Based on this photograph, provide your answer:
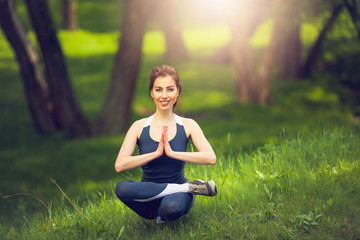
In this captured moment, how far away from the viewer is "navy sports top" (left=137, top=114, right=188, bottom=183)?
3.50m

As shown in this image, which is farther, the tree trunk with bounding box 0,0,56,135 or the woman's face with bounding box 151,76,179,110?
the tree trunk with bounding box 0,0,56,135

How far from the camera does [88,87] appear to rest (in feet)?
55.7

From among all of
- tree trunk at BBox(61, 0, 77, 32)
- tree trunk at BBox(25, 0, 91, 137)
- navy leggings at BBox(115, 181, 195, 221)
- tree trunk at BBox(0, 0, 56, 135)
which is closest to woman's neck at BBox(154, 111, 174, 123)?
navy leggings at BBox(115, 181, 195, 221)

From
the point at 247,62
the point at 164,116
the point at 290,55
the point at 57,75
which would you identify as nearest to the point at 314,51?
the point at 290,55

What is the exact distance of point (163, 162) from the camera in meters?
3.50

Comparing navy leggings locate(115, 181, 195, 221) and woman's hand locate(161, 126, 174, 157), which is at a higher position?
woman's hand locate(161, 126, 174, 157)

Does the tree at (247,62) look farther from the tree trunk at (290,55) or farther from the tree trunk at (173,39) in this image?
the tree trunk at (173,39)

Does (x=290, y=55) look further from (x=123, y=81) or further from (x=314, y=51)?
(x=123, y=81)

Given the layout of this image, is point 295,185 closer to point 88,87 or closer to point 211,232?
point 211,232

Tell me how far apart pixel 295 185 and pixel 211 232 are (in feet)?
3.30

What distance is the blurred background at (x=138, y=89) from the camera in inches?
351

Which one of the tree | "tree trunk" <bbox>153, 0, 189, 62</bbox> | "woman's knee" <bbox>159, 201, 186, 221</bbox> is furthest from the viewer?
"tree trunk" <bbox>153, 0, 189, 62</bbox>

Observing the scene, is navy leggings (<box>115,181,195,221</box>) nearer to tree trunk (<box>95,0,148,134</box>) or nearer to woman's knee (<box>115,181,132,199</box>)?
woman's knee (<box>115,181,132,199</box>)

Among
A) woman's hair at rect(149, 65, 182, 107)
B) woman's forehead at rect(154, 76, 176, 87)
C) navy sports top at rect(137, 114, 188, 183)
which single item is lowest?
navy sports top at rect(137, 114, 188, 183)
